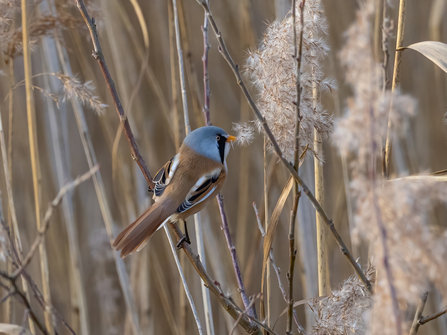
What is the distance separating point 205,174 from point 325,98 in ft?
2.95

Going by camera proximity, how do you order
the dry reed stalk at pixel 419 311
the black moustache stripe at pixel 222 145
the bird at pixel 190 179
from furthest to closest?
the black moustache stripe at pixel 222 145 → the bird at pixel 190 179 → the dry reed stalk at pixel 419 311

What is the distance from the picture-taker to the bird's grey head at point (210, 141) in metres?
1.45

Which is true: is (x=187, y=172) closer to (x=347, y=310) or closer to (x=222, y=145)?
(x=222, y=145)

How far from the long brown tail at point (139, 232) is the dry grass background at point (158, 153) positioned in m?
0.41

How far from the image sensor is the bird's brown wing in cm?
139

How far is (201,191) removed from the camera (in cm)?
144

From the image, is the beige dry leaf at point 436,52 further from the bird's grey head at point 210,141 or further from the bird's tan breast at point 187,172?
the bird's tan breast at point 187,172

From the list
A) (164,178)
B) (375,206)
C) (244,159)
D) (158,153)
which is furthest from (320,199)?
(158,153)

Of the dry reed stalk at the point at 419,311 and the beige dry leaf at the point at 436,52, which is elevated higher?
the beige dry leaf at the point at 436,52

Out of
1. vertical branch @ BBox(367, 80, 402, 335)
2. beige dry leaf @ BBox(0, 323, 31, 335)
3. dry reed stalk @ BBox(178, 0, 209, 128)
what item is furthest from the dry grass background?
vertical branch @ BBox(367, 80, 402, 335)

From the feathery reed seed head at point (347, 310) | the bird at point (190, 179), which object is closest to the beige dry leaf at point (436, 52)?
the feathery reed seed head at point (347, 310)

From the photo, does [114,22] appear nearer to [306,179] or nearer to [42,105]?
[42,105]

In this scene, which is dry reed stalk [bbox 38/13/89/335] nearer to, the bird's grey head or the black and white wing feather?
the black and white wing feather

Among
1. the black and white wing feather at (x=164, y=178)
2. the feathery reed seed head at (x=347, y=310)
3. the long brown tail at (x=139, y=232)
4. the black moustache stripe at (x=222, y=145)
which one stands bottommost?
the feathery reed seed head at (x=347, y=310)
